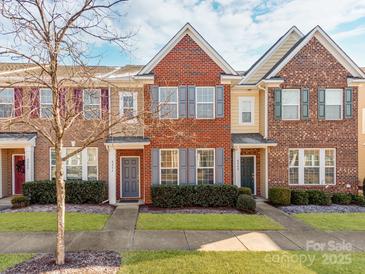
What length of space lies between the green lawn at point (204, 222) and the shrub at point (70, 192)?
3.51 metres

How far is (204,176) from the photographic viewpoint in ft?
46.8

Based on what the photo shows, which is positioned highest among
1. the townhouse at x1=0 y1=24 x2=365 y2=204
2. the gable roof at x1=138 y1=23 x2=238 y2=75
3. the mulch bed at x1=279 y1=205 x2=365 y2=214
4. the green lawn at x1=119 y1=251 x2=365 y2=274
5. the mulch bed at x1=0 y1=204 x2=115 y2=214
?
the gable roof at x1=138 y1=23 x2=238 y2=75

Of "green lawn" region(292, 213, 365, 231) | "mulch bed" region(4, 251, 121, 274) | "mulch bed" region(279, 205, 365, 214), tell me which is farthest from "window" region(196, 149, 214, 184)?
"mulch bed" region(4, 251, 121, 274)

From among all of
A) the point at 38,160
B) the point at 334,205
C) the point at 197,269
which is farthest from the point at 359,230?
the point at 38,160

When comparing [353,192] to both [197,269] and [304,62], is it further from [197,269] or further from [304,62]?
[197,269]

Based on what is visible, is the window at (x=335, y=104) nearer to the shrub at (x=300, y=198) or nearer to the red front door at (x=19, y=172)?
the shrub at (x=300, y=198)

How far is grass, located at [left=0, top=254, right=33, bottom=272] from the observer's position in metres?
6.34

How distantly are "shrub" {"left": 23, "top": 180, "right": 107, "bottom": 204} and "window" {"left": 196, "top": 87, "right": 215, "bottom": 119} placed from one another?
6469 mm

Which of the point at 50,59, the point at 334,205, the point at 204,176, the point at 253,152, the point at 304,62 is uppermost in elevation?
the point at 304,62

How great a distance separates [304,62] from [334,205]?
792cm

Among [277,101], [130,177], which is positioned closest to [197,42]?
[277,101]

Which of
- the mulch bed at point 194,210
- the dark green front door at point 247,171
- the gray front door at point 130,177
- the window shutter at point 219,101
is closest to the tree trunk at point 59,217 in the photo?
the mulch bed at point 194,210

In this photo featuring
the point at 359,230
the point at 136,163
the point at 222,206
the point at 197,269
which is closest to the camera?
the point at 197,269

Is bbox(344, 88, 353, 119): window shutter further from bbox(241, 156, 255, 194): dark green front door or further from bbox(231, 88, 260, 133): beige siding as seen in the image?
bbox(241, 156, 255, 194): dark green front door
